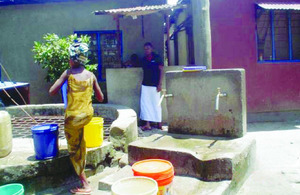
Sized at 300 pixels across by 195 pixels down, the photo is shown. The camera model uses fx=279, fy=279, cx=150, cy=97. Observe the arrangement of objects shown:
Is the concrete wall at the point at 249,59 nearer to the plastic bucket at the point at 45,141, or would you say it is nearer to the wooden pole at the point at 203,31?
the wooden pole at the point at 203,31

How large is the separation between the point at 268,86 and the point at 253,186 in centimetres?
505

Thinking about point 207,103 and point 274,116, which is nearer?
point 207,103

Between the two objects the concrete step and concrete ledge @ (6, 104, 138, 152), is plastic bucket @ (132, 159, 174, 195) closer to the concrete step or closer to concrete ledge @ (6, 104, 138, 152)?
the concrete step

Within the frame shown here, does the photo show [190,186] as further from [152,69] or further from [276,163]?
[152,69]

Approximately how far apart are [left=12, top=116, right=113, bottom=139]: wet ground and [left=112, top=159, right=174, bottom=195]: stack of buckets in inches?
111

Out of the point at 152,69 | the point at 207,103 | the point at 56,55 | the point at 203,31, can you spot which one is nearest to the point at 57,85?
the point at 207,103

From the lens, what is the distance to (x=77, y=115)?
A: 3.42m

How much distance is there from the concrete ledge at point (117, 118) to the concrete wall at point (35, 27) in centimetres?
172

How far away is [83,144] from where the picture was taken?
362 centimetres

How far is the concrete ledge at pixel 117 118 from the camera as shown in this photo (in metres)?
4.74

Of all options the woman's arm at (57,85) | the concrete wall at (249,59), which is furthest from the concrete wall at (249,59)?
the woman's arm at (57,85)

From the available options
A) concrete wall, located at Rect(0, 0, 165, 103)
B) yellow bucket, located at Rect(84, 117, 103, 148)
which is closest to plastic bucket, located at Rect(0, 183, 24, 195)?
yellow bucket, located at Rect(84, 117, 103, 148)

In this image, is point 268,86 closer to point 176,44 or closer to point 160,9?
point 160,9

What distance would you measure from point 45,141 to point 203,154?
2.09 m
